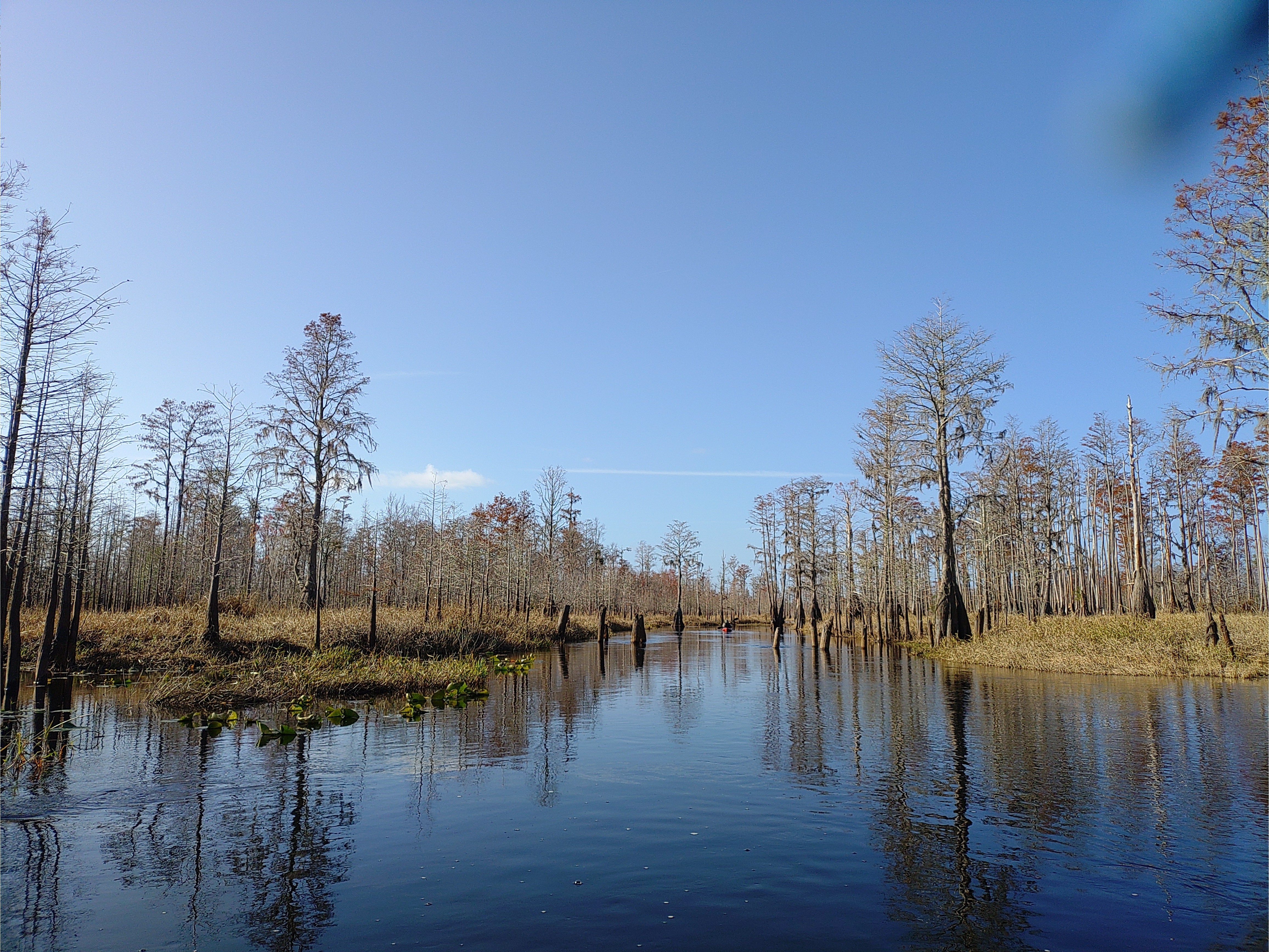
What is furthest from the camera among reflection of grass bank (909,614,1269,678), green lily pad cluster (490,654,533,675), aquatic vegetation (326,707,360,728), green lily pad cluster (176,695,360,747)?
green lily pad cluster (490,654,533,675)

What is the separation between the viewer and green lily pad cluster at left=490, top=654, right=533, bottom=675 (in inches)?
1055

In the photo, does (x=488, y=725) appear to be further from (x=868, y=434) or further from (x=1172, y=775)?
(x=868, y=434)

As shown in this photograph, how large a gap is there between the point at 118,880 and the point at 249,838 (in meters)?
1.47

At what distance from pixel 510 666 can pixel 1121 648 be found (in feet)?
72.9

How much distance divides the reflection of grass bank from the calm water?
5892mm

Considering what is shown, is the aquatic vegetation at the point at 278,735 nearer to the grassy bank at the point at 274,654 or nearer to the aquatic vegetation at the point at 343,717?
the aquatic vegetation at the point at 343,717

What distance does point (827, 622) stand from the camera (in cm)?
3897

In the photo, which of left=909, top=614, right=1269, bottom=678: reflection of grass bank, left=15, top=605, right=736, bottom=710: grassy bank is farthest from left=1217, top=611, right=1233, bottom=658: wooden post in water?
left=15, top=605, right=736, bottom=710: grassy bank

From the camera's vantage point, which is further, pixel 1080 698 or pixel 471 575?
pixel 471 575

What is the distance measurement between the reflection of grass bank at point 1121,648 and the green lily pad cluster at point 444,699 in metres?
19.2

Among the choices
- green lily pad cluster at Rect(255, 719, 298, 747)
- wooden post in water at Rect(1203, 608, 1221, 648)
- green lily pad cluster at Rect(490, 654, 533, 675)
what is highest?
wooden post in water at Rect(1203, 608, 1221, 648)

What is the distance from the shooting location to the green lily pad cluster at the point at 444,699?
18016 mm

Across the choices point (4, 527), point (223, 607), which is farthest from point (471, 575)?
point (4, 527)

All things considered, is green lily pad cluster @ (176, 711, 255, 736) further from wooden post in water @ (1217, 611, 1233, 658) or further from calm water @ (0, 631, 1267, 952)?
wooden post in water @ (1217, 611, 1233, 658)
